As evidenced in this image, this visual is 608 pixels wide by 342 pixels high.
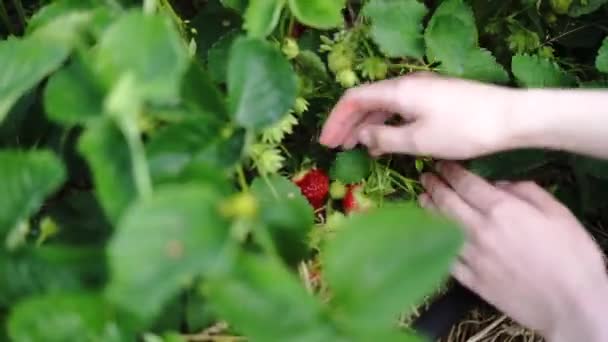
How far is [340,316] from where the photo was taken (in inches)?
18.8

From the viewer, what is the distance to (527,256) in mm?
805

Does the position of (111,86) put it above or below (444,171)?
above

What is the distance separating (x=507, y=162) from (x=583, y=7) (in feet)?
0.59

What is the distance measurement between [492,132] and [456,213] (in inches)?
4.3

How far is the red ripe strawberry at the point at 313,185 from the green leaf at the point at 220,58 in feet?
0.39

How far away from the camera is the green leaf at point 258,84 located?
572 mm

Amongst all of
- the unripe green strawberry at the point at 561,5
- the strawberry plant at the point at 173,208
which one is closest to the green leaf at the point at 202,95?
the strawberry plant at the point at 173,208

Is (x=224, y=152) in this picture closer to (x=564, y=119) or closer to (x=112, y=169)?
(x=112, y=169)

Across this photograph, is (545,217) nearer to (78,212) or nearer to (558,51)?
(558,51)

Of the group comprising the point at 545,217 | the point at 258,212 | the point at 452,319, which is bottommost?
the point at 452,319

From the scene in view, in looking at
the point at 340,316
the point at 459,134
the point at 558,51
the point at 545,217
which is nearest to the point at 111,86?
the point at 340,316

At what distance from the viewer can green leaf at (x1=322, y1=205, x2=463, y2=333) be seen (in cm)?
46

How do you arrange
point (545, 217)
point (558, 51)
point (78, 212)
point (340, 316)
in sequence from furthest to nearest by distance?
point (558, 51) → point (545, 217) → point (78, 212) → point (340, 316)

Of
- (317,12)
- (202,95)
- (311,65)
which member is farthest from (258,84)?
(311,65)
